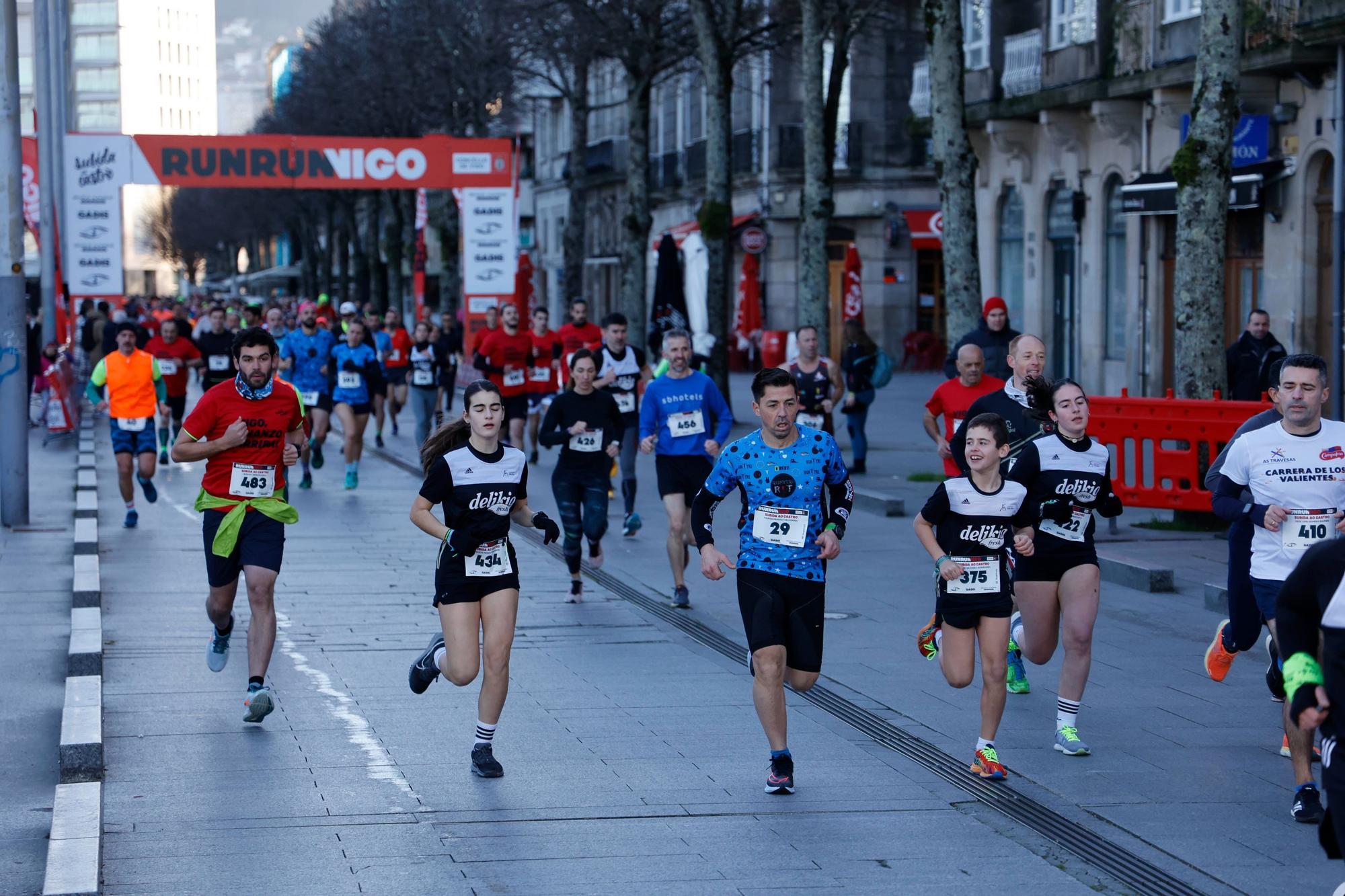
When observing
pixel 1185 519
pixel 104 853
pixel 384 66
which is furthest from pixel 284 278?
pixel 104 853

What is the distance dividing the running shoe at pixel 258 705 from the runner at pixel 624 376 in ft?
24.4

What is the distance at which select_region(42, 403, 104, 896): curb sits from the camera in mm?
5844

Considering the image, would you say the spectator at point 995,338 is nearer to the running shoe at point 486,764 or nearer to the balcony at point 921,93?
the running shoe at point 486,764

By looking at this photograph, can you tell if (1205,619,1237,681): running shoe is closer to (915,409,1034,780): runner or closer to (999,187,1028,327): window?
Answer: (915,409,1034,780): runner

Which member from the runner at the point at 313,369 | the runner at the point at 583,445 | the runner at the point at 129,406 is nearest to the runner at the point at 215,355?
the runner at the point at 313,369

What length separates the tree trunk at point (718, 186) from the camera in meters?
25.3

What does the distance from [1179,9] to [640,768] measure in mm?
19799

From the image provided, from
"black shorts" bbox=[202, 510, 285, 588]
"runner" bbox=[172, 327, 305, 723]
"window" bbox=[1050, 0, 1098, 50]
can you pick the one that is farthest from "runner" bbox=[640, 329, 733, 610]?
"window" bbox=[1050, 0, 1098, 50]

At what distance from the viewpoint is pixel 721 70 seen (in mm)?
25438

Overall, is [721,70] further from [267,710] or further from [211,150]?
[267,710]

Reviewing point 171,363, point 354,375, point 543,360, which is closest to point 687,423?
point 543,360

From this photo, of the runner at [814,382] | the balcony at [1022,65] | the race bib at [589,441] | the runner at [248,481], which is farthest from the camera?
the balcony at [1022,65]

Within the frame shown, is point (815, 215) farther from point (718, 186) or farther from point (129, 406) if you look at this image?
point (129, 406)

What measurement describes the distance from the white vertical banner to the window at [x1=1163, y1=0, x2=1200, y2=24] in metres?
15.3
